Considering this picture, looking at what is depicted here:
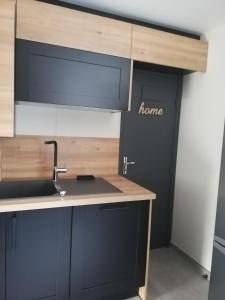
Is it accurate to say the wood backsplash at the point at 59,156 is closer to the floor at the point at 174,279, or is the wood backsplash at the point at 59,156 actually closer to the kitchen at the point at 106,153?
the kitchen at the point at 106,153

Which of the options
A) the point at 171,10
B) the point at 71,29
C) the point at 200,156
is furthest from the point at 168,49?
the point at 200,156

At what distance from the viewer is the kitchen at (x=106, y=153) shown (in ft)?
5.65

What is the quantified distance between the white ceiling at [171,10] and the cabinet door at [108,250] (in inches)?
61.9

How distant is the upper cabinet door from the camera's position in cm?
177

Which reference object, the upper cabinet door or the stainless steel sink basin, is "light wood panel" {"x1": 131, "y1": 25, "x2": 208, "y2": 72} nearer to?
the upper cabinet door

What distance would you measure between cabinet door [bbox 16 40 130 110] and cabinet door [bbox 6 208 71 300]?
2.75ft

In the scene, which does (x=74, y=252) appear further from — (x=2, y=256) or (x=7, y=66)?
(x=7, y=66)

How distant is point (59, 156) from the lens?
2.32 m

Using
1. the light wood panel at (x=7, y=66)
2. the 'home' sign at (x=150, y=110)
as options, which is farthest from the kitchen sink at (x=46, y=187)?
the 'home' sign at (x=150, y=110)

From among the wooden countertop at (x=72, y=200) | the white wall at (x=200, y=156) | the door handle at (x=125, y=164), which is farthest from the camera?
the door handle at (x=125, y=164)

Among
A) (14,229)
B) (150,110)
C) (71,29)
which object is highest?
(71,29)

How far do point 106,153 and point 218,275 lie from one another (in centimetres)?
139

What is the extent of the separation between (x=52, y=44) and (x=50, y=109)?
59 centimetres

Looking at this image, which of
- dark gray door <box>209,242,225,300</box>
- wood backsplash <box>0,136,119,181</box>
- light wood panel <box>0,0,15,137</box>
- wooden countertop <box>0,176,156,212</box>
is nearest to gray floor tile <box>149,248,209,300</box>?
dark gray door <box>209,242,225,300</box>
